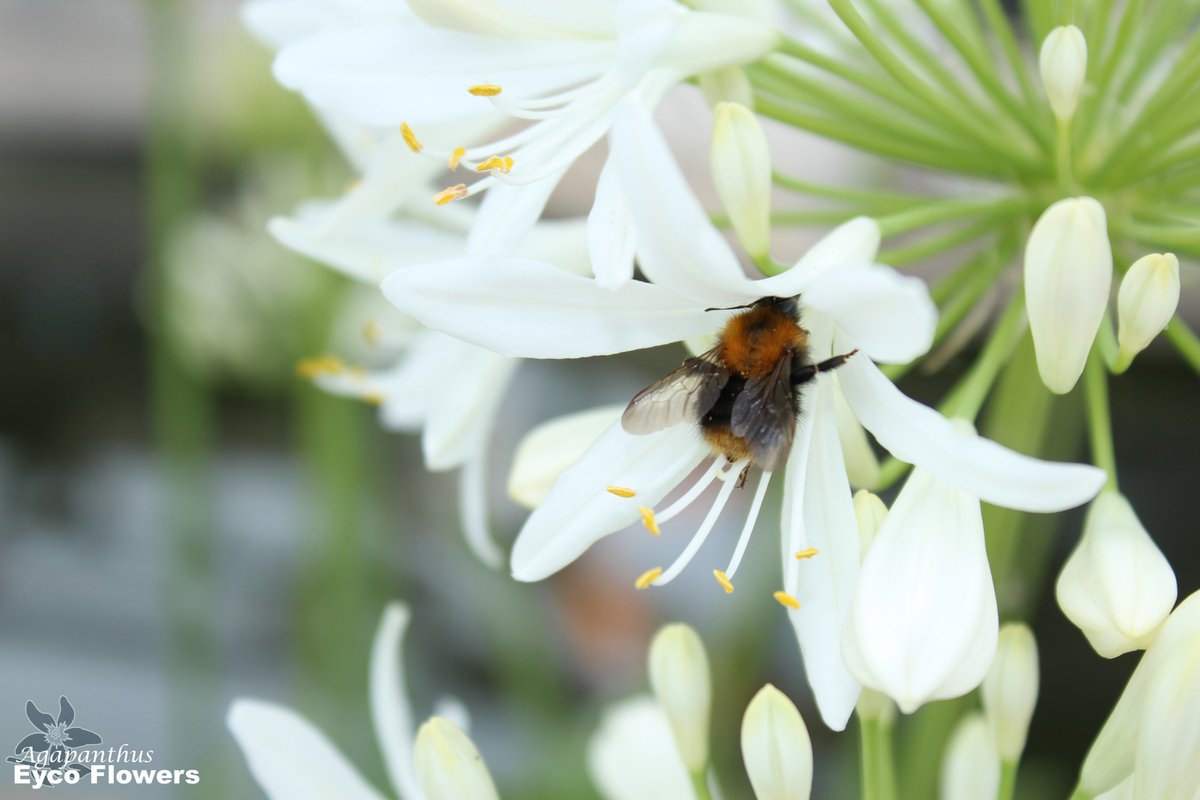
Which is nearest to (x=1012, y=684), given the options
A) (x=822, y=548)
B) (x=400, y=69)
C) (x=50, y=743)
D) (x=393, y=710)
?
(x=822, y=548)

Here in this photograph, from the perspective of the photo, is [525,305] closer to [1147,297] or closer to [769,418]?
[769,418]

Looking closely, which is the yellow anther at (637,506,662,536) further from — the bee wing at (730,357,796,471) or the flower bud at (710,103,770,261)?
the flower bud at (710,103,770,261)

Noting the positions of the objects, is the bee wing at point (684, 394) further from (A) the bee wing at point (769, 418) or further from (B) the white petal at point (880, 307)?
(B) the white petal at point (880, 307)

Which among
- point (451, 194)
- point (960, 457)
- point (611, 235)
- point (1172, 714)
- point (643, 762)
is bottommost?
point (1172, 714)

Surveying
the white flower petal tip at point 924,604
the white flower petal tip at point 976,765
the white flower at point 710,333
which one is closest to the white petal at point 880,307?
the white flower at point 710,333

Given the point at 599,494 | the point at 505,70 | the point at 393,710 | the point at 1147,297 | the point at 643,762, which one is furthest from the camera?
the point at 643,762

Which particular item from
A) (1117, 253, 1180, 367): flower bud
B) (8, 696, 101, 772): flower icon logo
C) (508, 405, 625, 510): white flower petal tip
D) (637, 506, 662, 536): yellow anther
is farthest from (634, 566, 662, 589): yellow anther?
(8, 696, 101, 772): flower icon logo
